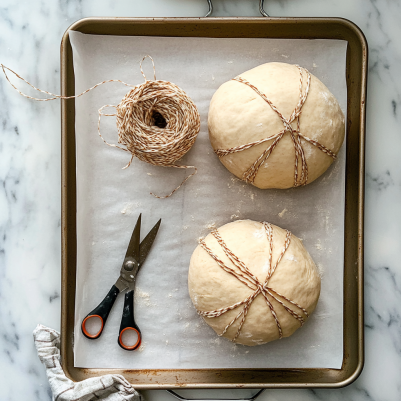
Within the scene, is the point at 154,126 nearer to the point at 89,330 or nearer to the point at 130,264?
the point at 130,264

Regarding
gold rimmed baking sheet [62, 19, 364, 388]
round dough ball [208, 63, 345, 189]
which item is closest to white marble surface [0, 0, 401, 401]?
gold rimmed baking sheet [62, 19, 364, 388]

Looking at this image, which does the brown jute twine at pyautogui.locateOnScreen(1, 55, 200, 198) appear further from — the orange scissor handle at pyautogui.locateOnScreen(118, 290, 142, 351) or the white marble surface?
the orange scissor handle at pyautogui.locateOnScreen(118, 290, 142, 351)

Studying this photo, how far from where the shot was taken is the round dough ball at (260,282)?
1127 mm

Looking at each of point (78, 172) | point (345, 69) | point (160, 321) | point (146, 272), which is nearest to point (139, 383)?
point (160, 321)

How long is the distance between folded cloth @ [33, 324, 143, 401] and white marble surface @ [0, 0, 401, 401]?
0.28 ft

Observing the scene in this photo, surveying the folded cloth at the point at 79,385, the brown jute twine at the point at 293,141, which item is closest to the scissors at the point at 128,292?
the folded cloth at the point at 79,385

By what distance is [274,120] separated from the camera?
3.64ft

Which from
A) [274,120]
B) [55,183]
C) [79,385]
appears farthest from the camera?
[55,183]

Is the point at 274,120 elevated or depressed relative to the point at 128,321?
elevated

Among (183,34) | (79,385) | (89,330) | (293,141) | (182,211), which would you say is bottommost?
(79,385)

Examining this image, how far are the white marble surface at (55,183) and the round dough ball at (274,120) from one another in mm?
239

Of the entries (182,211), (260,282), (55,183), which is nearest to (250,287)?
(260,282)

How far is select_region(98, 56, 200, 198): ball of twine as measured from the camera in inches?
44.1

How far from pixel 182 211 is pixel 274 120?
15.7 inches
